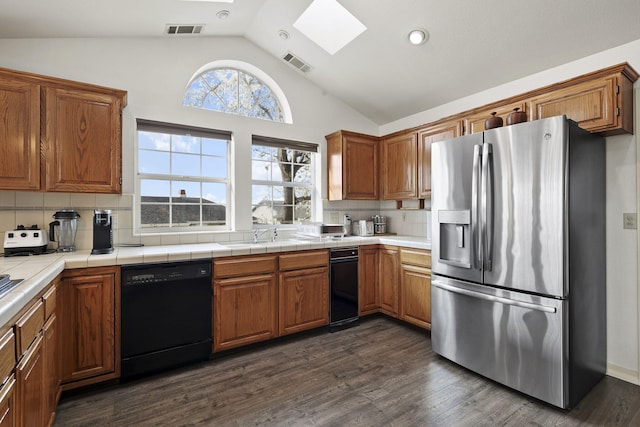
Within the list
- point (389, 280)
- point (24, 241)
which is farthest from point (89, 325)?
point (389, 280)

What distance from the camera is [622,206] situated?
2.31 meters

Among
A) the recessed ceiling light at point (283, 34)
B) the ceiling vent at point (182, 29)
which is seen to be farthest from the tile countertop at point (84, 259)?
the recessed ceiling light at point (283, 34)

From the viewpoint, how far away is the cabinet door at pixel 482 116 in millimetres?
2676

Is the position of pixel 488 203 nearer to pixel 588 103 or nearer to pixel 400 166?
pixel 588 103

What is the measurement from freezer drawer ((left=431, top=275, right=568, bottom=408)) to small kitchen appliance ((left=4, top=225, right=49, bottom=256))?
3.08m

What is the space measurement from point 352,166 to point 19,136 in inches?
119

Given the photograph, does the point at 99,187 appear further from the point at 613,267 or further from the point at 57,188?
the point at 613,267

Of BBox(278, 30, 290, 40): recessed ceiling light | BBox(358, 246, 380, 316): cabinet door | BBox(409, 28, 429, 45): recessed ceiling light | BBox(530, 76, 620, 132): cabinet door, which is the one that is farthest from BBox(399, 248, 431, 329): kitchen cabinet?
BBox(278, 30, 290, 40): recessed ceiling light

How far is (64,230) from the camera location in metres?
2.46

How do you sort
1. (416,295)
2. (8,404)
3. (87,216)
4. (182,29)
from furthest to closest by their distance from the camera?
(416,295)
(182,29)
(87,216)
(8,404)

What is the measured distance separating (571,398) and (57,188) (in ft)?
12.4

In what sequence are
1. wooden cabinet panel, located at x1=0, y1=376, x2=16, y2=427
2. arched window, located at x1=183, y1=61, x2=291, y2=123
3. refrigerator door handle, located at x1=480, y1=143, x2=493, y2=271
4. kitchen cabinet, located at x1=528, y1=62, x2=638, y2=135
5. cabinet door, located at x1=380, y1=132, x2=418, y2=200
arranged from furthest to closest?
cabinet door, located at x1=380, y1=132, x2=418, y2=200
arched window, located at x1=183, y1=61, x2=291, y2=123
refrigerator door handle, located at x1=480, y1=143, x2=493, y2=271
kitchen cabinet, located at x1=528, y1=62, x2=638, y2=135
wooden cabinet panel, located at x1=0, y1=376, x2=16, y2=427

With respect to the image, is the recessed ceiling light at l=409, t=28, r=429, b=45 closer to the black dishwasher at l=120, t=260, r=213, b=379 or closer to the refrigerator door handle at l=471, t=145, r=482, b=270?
the refrigerator door handle at l=471, t=145, r=482, b=270

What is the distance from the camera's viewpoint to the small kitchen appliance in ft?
7.29
